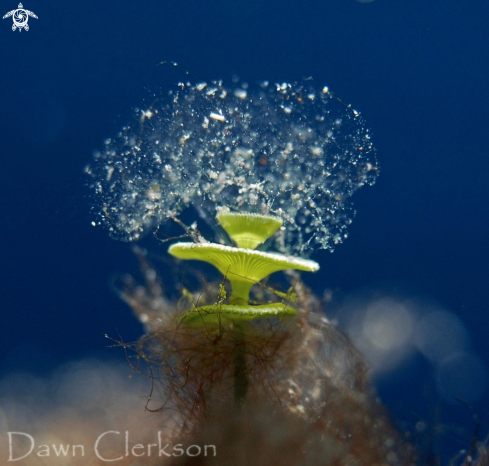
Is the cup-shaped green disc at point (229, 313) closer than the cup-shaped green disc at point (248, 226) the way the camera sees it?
Yes

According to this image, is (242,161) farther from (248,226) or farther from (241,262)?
(241,262)

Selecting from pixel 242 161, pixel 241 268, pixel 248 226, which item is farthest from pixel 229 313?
pixel 242 161

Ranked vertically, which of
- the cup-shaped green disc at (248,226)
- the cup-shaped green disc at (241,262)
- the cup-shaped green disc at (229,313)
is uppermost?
the cup-shaped green disc at (248,226)

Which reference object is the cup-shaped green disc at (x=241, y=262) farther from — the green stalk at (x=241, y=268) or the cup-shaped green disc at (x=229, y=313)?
the cup-shaped green disc at (x=229, y=313)

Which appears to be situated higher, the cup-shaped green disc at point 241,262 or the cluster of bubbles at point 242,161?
the cluster of bubbles at point 242,161

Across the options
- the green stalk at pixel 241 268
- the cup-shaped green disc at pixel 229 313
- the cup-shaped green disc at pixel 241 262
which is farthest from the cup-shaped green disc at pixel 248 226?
the cup-shaped green disc at pixel 229 313

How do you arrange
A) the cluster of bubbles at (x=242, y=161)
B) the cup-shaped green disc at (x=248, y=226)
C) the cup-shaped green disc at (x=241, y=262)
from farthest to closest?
the cluster of bubbles at (x=242, y=161), the cup-shaped green disc at (x=248, y=226), the cup-shaped green disc at (x=241, y=262)
